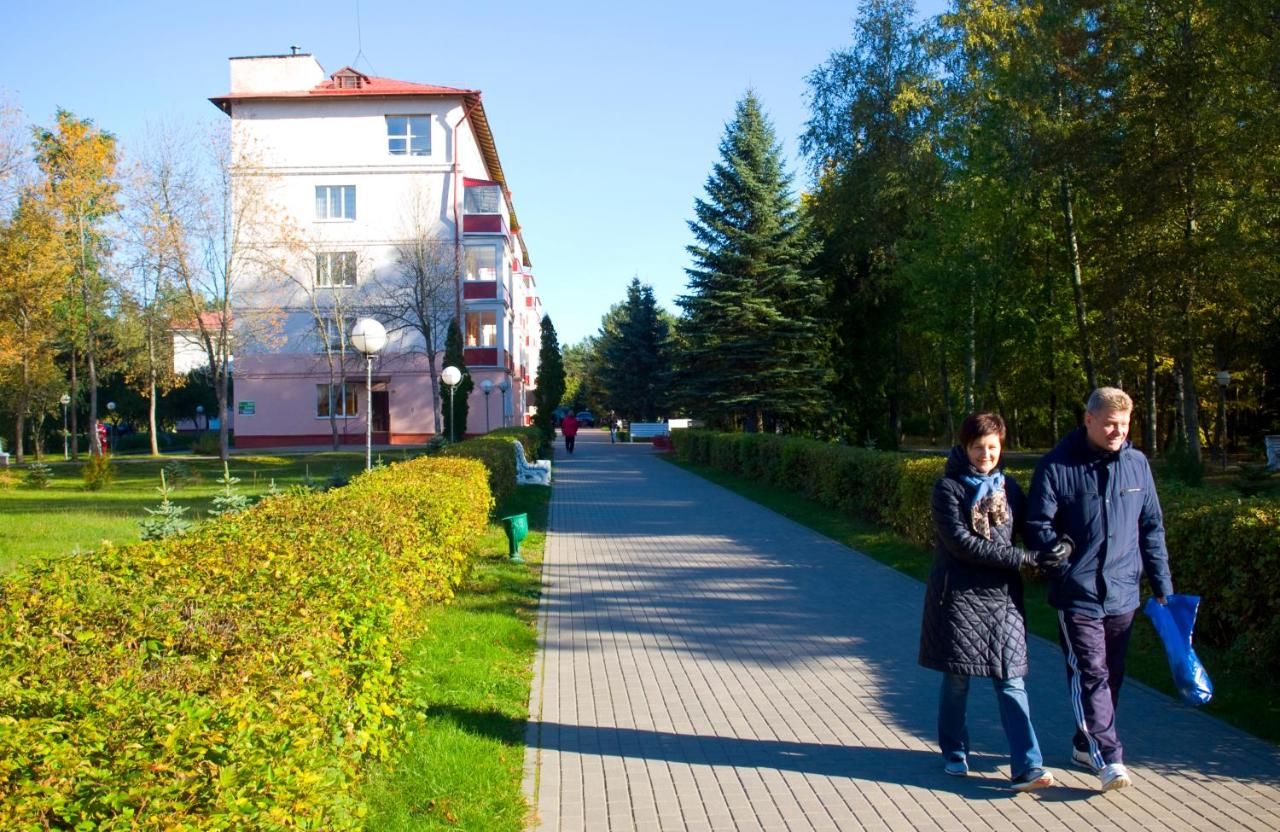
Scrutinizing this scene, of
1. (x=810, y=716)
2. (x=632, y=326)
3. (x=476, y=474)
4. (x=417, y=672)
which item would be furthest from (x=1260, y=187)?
(x=632, y=326)

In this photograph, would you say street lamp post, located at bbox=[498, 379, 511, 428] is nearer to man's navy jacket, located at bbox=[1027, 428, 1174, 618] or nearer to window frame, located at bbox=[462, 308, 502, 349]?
window frame, located at bbox=[462, 308, 502, 349]

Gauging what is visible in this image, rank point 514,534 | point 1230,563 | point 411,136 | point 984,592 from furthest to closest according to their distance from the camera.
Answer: point 411,136
point 514,534
point 1230,563
point 984,592

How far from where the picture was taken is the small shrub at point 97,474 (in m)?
25.4

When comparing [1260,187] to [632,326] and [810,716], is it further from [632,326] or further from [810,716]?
[632,326]

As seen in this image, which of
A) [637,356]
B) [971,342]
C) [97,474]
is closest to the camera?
[97,474]

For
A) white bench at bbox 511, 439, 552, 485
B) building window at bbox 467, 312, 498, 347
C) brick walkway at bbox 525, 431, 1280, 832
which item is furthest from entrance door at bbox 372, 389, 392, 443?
brick walkway at bbox 525, 431, 1280, 832

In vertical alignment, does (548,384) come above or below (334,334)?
below

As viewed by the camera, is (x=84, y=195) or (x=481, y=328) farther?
(x=481, y=328)

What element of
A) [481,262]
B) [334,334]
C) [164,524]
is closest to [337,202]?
[334,334]

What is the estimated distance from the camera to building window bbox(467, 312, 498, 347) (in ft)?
155

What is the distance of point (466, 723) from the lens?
591cm

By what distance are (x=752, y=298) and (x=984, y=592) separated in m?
32.3

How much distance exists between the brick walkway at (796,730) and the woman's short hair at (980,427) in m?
1.58

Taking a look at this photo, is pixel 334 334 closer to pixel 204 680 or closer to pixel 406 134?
pixel 406 134
